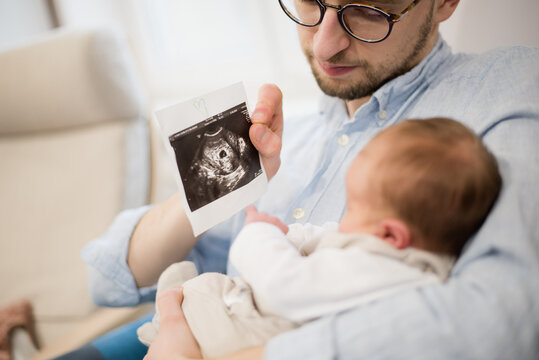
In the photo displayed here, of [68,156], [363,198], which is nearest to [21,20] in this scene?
[68,156]

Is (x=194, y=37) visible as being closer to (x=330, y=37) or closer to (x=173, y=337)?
(x=330, y=37)

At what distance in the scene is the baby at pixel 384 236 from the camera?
539mm

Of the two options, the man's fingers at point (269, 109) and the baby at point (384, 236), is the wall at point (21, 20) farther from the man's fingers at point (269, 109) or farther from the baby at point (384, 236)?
the baby at point (384, 236)

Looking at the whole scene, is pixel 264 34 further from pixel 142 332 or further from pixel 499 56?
pixel 142 332

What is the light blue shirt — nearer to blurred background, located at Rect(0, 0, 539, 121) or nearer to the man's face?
the man's face

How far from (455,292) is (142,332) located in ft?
2.01

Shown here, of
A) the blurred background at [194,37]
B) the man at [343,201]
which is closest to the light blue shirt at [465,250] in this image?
the man at [343,201]

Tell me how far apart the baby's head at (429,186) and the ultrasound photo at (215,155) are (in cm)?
28

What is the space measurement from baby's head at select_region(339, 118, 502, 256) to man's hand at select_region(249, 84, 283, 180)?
0.90 feet

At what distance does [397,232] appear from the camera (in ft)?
1.86

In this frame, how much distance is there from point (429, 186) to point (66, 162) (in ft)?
5.01

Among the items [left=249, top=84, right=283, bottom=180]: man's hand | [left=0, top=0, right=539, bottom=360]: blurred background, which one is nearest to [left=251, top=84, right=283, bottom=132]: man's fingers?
[left=249, top=84, right=283, bottom=180]: man's hand

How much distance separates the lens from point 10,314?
138cm

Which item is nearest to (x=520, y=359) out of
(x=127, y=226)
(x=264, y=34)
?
(x=127, y=226)
